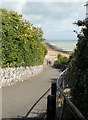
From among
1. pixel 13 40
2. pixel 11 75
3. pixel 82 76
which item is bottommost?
pixel 11 75

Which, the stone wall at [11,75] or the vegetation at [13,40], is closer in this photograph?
the stone wall at [11,75]

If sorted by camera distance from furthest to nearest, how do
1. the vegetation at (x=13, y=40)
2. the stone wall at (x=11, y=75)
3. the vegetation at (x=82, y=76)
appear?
the vegetation at (x=13, y=40)
the stone wall at (x=11, y=75)
the vegetation at (x=82, y=76)

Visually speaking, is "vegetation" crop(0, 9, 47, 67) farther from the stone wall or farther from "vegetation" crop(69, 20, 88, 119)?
"vegetation" crop(69, 20, 88, 119)

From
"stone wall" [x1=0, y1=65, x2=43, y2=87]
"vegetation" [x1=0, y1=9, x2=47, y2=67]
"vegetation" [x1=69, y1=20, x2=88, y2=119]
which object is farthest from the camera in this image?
"vegetation" [x1=0, y1=9, x2=47, y2=67]

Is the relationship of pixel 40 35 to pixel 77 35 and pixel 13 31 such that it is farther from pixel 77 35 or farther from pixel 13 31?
pixel 77 35

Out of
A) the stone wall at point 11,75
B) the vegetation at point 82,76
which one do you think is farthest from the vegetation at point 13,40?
the vegetation at point 82,76

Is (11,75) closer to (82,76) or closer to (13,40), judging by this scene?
(13,40)

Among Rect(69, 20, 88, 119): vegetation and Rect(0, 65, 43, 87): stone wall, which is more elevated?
Rect(69, 20, 88, 119): vegetation

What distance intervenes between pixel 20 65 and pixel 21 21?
2812mm

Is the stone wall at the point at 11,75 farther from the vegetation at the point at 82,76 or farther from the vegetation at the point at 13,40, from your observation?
the vegetation at the point at 82,76

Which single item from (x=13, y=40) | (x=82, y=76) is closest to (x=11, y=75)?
(x=13, y=40)

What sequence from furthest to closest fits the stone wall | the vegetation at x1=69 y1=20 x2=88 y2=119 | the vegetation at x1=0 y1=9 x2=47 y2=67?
1. the vegetation at x1=0 y1=9 x2=47 y2=67
2. the stone wall
3. the vegetation at x1=69 y1=20 x2=88 y2=119

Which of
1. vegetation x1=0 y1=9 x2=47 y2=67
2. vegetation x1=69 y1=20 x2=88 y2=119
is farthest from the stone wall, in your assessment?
vegetation x1=69 y1=20 x2=88 y2=119

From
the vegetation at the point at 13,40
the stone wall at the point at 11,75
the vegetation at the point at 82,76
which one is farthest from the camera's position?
the vegetation at the point at 13,40
